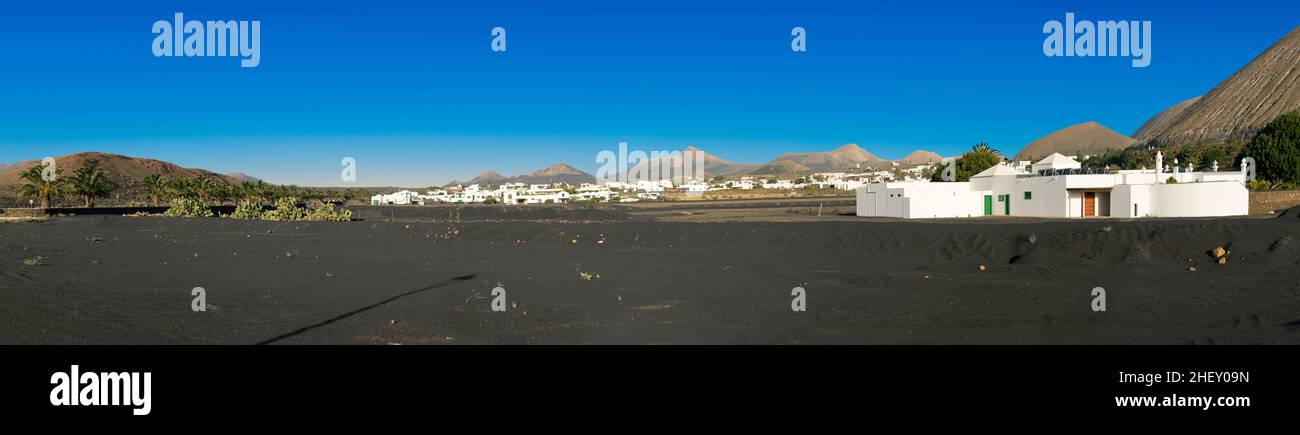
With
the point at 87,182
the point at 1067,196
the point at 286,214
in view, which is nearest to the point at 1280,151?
the point at 1067,196

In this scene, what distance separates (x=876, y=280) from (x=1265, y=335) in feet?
21.2

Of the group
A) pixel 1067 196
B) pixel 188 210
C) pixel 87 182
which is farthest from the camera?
pixel 87 182

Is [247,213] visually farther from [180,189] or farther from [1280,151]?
[1280,151]

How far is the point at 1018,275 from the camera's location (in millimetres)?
16281

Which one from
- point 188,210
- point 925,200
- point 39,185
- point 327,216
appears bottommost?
point 327,216

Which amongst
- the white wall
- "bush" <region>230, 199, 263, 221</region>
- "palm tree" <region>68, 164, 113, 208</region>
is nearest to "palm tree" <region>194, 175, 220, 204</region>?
"palm tree" <region>68, 164, 113, 208</region>

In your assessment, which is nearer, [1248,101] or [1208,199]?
[1208,199]

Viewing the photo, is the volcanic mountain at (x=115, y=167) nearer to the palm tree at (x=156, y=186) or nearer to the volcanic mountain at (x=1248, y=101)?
the palm tree at (x=156, y=186)

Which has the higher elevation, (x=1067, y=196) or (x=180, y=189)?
(x=180, y=189)

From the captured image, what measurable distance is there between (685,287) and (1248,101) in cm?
15869

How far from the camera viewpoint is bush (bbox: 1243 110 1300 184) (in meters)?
55.4

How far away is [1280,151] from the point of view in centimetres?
5619

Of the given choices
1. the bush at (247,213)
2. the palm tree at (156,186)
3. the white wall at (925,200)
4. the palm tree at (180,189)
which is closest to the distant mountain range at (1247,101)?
the white wall at (925,200)

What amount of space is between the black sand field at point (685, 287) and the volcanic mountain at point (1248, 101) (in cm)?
12087
